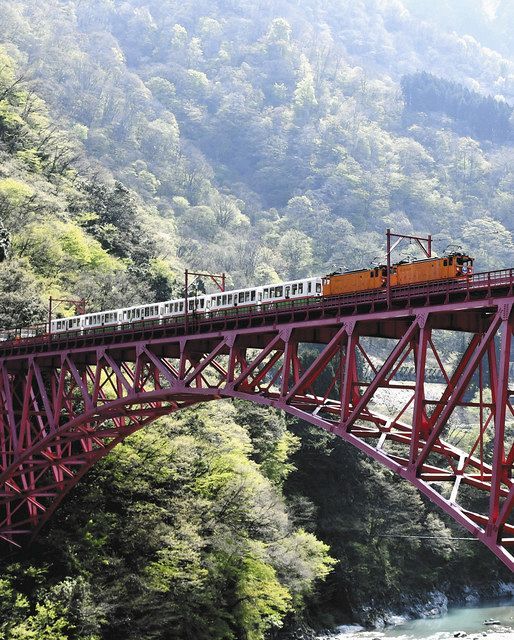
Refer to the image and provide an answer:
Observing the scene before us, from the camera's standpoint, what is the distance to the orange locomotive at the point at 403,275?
2844cm

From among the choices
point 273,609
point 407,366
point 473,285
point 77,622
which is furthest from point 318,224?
point 473,285

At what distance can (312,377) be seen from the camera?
29797mm

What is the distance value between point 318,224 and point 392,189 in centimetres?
2368

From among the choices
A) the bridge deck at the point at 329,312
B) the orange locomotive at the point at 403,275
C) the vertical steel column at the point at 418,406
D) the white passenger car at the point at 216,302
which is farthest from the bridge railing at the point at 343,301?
the vertical steel column at the point at 418,406

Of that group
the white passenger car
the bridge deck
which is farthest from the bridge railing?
the white passenger car

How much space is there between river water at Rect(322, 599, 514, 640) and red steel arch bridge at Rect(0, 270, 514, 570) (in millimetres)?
21897

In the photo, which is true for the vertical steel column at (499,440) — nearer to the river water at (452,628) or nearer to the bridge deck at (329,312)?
the bridge deck at (329,312)

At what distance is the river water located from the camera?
58.0 meters

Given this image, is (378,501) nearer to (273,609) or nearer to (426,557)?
(426,557)

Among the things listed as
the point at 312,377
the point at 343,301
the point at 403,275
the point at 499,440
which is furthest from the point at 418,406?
the point at 403,275

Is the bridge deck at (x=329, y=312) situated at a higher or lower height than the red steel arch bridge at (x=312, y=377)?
higher

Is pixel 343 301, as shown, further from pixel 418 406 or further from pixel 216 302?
pixel 216 302

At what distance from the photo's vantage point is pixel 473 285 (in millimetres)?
26547

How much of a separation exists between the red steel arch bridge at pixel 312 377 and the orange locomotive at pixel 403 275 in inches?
21.1
